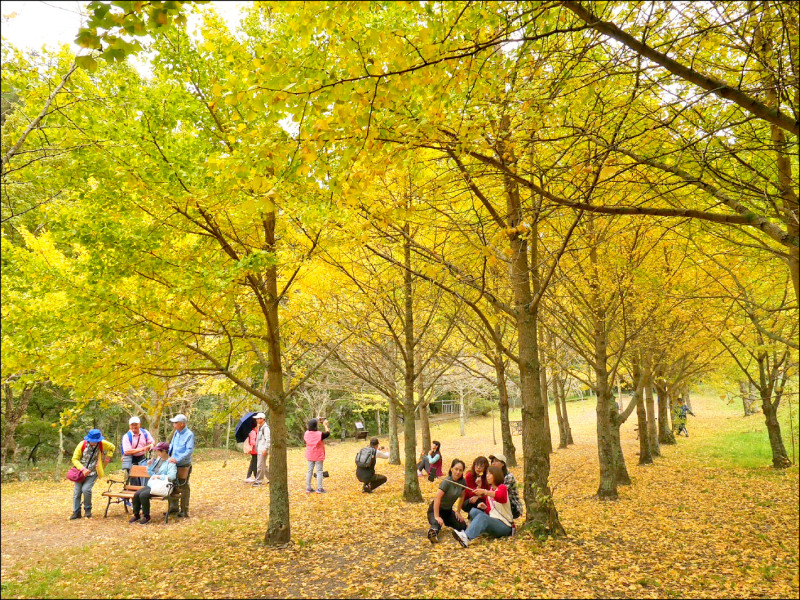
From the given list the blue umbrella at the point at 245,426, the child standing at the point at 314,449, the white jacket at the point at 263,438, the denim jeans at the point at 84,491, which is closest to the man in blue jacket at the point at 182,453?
the denim jeans at the point at 84,491

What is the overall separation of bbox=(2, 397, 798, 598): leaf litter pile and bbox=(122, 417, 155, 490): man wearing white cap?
0.91m

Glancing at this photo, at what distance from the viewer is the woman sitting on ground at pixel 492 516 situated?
20.5ft

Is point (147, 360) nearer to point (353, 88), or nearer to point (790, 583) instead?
point (353, 88)

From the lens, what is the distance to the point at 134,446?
372 inches

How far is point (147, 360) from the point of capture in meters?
5.57

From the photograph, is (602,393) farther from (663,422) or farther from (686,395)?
(686,395)

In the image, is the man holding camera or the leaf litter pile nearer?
the leaf litter pile

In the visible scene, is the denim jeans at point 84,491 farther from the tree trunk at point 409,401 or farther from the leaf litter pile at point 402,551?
the tree trunk at point 409,401

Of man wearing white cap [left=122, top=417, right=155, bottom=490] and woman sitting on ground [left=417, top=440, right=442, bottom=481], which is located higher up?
man wearing white cap [left=122, top=417, right=155, bottom=490]

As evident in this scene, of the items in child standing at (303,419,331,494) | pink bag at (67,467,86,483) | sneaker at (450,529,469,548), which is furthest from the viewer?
child standing at (303,419,331,494)

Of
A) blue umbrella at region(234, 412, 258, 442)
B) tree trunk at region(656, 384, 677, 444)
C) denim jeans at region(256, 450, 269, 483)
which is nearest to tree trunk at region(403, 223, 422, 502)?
denim jeans at region(256, 450, 269, 483)

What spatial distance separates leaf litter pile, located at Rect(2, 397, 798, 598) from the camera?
4762mm

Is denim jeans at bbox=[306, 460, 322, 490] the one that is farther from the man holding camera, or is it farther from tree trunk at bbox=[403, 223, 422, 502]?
tree trunk at bbox=[403, 223, 422, 502]

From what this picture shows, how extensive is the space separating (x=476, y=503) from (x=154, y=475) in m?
5.45
